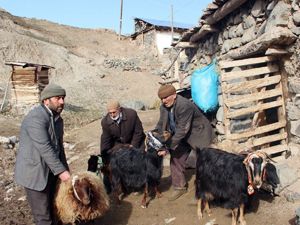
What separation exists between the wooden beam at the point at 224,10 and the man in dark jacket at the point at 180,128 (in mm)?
2369

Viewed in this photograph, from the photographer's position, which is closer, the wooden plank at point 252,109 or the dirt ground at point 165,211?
the dirt ground at point 165,211

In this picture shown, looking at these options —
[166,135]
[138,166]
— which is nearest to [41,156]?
[138,166]

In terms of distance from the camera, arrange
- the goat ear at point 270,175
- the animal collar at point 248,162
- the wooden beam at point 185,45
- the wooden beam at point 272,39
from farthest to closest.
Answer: the wooden beam at point 185,45
the wooden beam at point 272,39
the goat ear at point 270,175
the animal collar at point 248,162

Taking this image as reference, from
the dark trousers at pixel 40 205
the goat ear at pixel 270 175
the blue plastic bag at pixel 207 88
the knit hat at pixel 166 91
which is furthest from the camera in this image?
the blue plastic bag at pixel 207 88

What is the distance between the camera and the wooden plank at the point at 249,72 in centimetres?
585

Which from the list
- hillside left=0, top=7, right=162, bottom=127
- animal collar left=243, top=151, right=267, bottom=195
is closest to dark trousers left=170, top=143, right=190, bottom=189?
animal collar left=243, top=151, right=267, bottom=195

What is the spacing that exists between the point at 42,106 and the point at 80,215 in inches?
52.8

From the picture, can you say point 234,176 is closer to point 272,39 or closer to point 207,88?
point 272,39

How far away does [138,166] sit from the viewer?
225 inches

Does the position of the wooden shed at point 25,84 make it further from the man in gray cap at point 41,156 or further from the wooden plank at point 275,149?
the man in gray cap at point 41,156

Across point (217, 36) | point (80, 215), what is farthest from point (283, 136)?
point (80, 215)

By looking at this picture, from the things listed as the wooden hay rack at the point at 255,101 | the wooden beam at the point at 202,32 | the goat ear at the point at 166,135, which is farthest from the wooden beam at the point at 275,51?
the wooden beam at the point at 202,32

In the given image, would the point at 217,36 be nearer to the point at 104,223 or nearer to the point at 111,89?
the point at 104,223

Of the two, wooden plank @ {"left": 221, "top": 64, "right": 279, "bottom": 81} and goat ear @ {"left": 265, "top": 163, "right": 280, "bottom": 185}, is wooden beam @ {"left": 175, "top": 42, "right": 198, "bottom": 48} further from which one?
goat ear @ {"left": 265, "top": 163, "right": 280, "bottom": 185}
